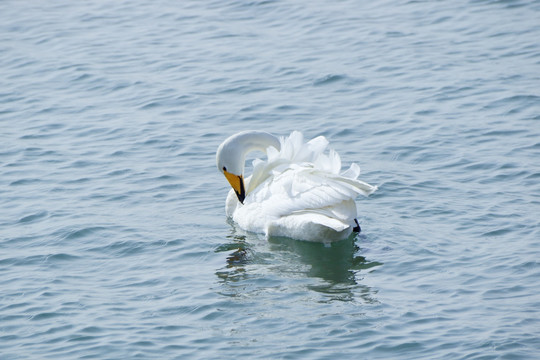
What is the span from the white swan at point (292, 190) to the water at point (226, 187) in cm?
24

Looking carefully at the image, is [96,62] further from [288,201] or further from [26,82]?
[288,201]

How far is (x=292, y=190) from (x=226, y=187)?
2.35m

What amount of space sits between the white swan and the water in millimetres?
244

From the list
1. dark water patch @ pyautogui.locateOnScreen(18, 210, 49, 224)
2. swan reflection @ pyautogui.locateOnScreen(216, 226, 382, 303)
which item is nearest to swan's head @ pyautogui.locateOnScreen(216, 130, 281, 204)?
swan reflection @ pyautogui.locateOnScreen(216, 226, 382, 303)

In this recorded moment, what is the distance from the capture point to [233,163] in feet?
37.2

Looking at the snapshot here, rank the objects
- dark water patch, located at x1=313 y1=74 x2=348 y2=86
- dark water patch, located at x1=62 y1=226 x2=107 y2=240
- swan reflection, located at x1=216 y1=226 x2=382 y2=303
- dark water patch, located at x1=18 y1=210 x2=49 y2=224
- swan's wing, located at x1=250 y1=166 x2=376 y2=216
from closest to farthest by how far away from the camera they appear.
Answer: swan reflection, located at x1=216 y1=226 x2=382 y2=303 < swan's wing, located at x1=250 y1=166 x2=376 y2=216 < dark water patch, located at x1=62 y1=226 x2=107 y2=240 < dark water patch, located at x1=18 y1=210 x2=49 y2=224 < dark water patch, located at x1=313 y1=74 x2=348 y2=86

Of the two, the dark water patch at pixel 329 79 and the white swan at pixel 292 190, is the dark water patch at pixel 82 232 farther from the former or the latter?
the dark water patch at pixel 329 79

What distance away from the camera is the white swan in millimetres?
10109

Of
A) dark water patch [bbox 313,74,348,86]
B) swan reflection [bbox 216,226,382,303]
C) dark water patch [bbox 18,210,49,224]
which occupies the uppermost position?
dark water patch [bbox 313,74,348,86]

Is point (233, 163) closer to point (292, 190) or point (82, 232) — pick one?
point (292, 190)

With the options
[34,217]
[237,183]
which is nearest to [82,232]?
[34,217]

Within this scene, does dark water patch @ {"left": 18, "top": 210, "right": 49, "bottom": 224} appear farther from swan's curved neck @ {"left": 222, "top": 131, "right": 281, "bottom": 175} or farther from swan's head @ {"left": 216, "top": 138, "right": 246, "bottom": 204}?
swan's curved neck @ {"left": 222, "top": 131, "right": 281, "bottom": 175}

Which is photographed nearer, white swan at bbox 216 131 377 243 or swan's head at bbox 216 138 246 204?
white swan at bbox 216 131 377 243

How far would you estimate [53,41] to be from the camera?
19.5 meters
